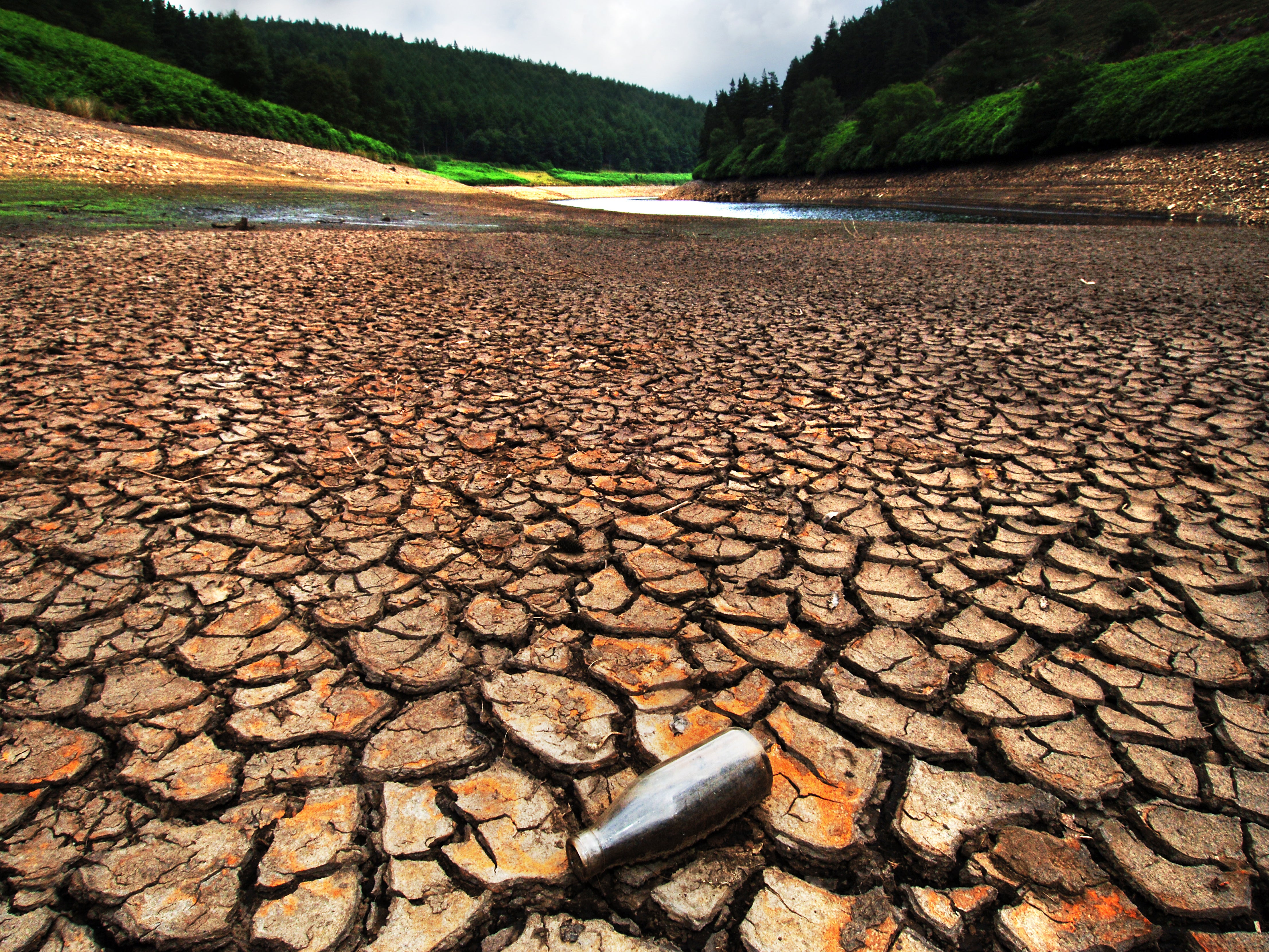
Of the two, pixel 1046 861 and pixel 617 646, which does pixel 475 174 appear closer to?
pixel 617 646

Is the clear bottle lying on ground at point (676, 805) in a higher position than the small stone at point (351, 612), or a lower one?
higher

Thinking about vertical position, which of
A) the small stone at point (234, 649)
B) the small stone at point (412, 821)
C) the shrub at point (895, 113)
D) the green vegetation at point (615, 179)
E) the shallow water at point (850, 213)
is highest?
the shrub at point (895, 113)

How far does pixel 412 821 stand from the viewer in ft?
3.72

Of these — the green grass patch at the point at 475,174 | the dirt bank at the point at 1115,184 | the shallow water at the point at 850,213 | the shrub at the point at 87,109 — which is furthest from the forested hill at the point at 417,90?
the dirt bank at the point at 1115,184

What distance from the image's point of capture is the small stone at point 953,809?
1113 millimetres

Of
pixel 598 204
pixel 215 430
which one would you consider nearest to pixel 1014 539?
pixel 215 430

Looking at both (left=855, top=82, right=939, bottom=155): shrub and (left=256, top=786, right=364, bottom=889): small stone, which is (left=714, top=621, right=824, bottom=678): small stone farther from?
(left=855, top=82, right=939, bottom=155): shrub

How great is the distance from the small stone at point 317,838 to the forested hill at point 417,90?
1823 inches

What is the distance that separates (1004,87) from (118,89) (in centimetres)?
4349

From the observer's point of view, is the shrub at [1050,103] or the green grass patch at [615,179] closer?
the shrub at [1050,103]

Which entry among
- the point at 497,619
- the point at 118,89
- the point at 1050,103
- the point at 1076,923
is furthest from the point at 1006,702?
the point at 118,89

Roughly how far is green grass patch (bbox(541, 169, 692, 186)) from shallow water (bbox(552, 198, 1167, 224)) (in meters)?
35.0

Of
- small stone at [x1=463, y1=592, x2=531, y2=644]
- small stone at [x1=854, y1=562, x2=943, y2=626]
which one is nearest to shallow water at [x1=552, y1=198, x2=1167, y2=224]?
small stone at [x1=854, y1=562, x2=943, y2=626]

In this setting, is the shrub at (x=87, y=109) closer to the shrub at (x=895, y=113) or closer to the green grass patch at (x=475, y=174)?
the green grass patch at (x=475, y=174)
